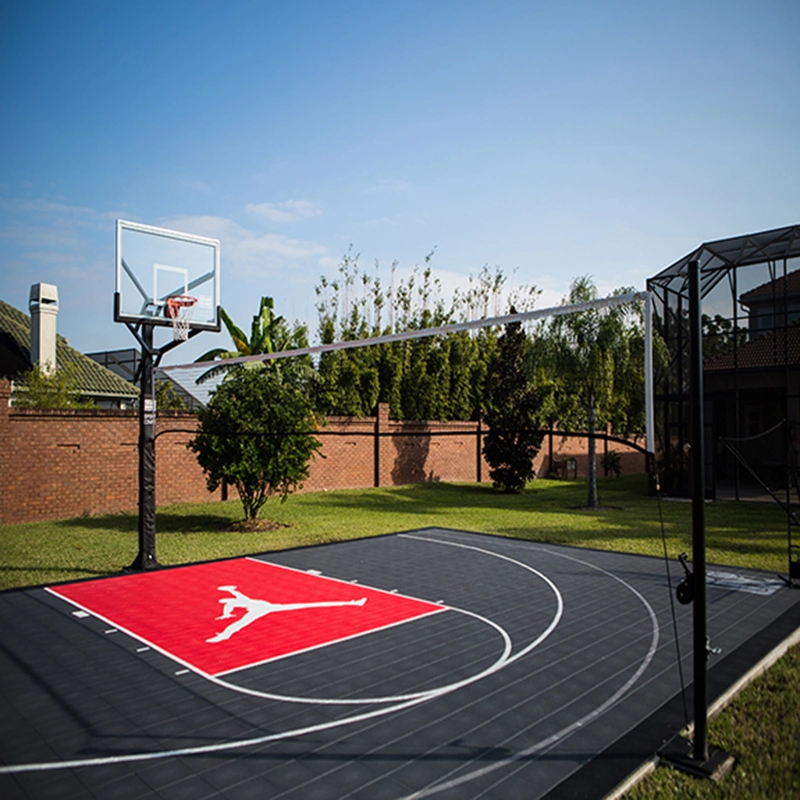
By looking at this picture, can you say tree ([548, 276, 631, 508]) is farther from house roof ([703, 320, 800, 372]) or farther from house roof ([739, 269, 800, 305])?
house roof ([739, 269, 800, 305])

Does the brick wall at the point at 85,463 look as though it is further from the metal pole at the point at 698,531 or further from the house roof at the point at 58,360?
the house roof at the point at 58,360

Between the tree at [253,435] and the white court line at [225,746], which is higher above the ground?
the tree at [253,435]

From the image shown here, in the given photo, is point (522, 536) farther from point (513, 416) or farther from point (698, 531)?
point (513, 416)

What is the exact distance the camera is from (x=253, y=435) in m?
13.7

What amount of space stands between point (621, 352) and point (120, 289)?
13.4 meters

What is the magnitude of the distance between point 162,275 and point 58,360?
14870 mm

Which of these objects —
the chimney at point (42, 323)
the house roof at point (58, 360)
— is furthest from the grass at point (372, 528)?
the house roof at point (58, 360)

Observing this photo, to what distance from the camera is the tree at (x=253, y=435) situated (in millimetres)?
13703

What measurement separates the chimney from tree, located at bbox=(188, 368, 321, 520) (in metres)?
9.89

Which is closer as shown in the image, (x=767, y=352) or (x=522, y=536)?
(x=522, y=536)

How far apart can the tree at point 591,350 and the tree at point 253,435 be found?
812cm

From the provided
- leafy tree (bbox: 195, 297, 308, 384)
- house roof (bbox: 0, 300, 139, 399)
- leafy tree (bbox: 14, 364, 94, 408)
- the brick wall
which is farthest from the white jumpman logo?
house roof (bbox: 0, 300, 139, 399)

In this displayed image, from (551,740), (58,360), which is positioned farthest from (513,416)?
(551,740)

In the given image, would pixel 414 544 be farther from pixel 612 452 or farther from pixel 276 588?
pixel 612 452
